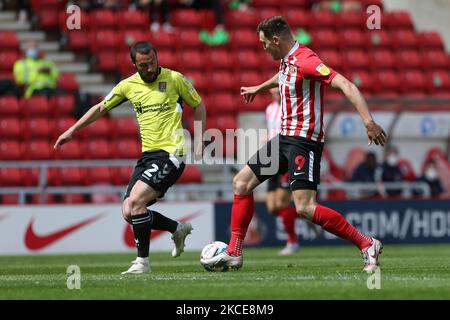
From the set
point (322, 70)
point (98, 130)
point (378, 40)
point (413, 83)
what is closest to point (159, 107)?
point (322, 70)

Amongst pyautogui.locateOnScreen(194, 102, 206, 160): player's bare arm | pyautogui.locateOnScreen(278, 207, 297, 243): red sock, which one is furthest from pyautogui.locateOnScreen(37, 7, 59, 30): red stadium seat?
pyautogui.locateOnScreen(194, 102, 206, 160): player's bare arm

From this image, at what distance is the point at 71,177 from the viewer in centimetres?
1917

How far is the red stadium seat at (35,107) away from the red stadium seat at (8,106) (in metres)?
0.13

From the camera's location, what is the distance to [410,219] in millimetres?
18938

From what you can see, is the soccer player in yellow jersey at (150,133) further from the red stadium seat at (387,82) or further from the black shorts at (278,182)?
the red stadium seat at (387,82)

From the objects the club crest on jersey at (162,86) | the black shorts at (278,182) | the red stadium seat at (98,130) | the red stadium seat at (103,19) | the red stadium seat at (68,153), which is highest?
the red stadium seat at (103,19)

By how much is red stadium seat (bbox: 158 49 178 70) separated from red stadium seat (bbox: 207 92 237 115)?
3.38 feet

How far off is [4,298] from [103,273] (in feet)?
9.02

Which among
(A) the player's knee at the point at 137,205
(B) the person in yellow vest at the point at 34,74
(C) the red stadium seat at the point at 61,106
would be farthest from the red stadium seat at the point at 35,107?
(A) the player's knee at the point at 137,205

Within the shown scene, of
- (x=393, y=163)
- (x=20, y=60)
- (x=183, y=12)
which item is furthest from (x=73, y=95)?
(x=393, y=163)

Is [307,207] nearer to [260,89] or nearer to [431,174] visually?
[260,89]

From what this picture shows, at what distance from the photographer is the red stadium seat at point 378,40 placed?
25.4 m

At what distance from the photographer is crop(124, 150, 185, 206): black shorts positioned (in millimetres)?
9944
